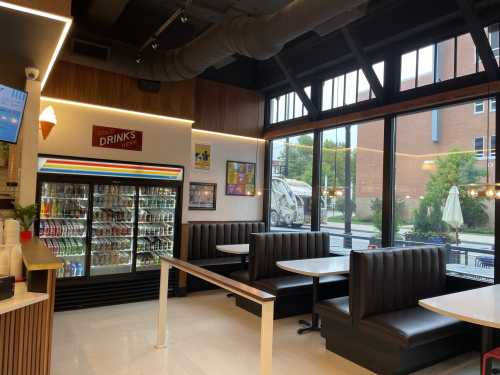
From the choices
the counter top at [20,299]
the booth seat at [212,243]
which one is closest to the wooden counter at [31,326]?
the counter top at [20,299]

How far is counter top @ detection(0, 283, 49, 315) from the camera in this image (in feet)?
7.14

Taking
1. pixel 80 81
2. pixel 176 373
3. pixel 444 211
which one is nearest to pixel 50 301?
pixel 176 373

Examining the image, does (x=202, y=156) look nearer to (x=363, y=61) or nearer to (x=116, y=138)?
(x=116, y=138)

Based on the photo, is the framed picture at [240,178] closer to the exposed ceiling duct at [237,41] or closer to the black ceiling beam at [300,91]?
the black ceiling beam at [300,91]

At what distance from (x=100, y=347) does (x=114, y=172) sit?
2.53 meters

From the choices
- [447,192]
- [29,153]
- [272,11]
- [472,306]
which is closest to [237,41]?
[272,11]

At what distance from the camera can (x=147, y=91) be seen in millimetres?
5762

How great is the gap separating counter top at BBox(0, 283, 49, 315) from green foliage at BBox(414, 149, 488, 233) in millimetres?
4361

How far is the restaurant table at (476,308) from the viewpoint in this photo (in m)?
2.58

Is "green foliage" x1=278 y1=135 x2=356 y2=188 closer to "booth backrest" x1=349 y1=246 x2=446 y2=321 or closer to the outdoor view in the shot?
the outdoor view

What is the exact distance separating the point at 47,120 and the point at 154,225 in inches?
87.1

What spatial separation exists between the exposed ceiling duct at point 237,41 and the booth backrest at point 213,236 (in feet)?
8.62

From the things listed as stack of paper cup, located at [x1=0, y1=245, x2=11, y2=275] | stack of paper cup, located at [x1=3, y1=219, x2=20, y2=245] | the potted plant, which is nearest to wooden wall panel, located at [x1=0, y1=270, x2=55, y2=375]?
stack of paper cup, located at [x1=0, y1=245, x2=11, y2=275]

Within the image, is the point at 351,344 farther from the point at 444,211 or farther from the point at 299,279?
the point at 444,211
